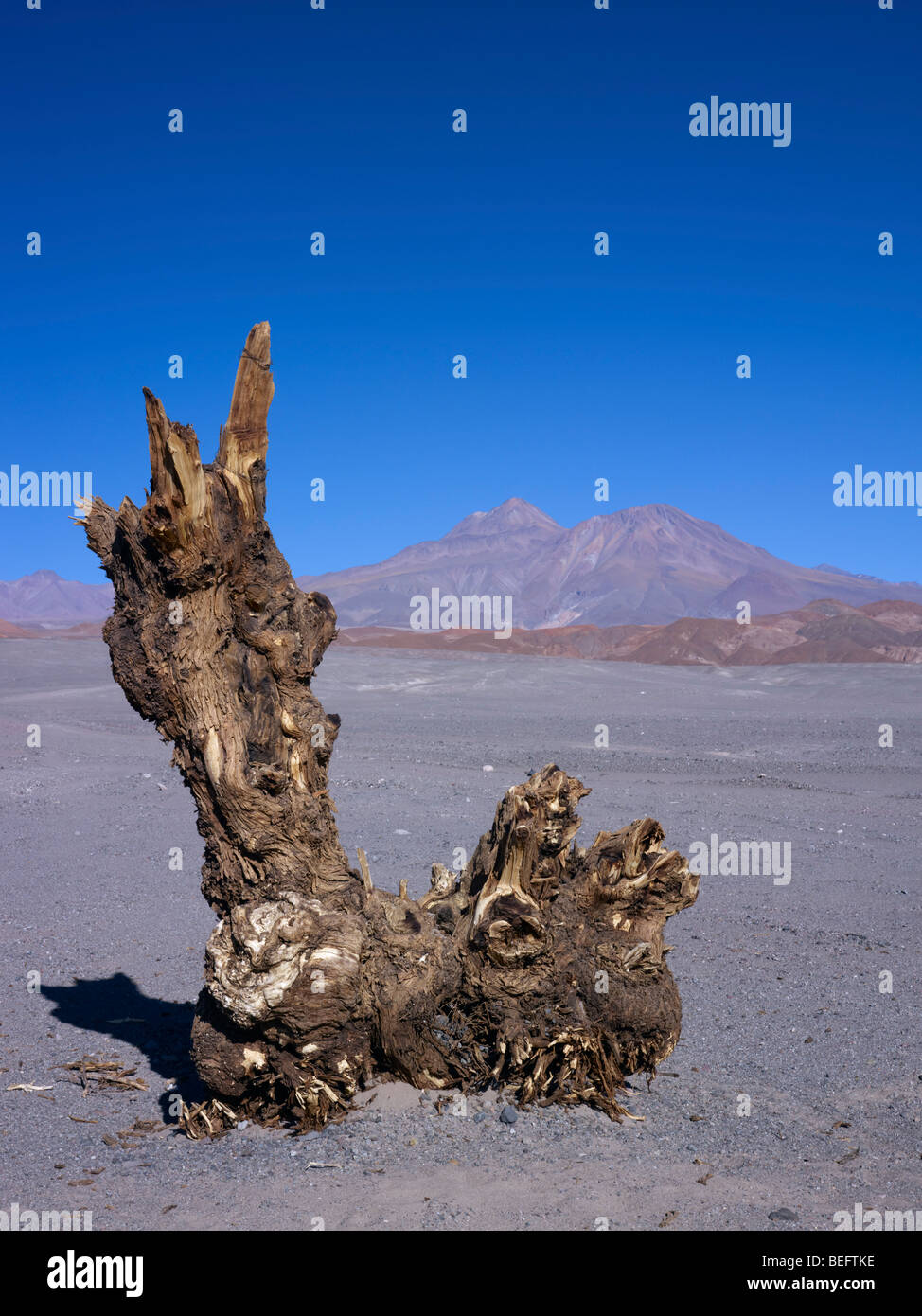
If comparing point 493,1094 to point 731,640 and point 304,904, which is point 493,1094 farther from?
point 731,640

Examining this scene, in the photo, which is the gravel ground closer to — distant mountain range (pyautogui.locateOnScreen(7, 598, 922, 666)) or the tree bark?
the tree bark

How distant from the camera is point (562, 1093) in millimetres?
5137

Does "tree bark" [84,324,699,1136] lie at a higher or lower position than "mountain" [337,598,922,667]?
lower

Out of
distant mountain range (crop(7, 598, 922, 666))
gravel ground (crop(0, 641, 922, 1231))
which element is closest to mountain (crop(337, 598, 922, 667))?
distant mountain range (crop(7, 598, 922, 666))

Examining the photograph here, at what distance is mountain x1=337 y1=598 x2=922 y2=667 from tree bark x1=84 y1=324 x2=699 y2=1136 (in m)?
52.0

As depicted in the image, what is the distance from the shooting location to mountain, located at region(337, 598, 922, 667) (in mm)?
60875

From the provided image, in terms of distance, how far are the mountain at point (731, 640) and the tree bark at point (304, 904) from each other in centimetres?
5202

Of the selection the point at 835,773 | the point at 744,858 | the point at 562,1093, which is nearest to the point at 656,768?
the point at 835,773

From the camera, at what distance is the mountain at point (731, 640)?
60875 millimetres

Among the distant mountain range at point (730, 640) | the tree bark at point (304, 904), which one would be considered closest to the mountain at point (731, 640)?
the distant mountain range at point (730, 640)

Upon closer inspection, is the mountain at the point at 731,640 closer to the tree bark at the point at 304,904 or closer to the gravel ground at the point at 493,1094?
the gravel ground at the point at 493,1094

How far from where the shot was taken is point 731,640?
69.5 metres
